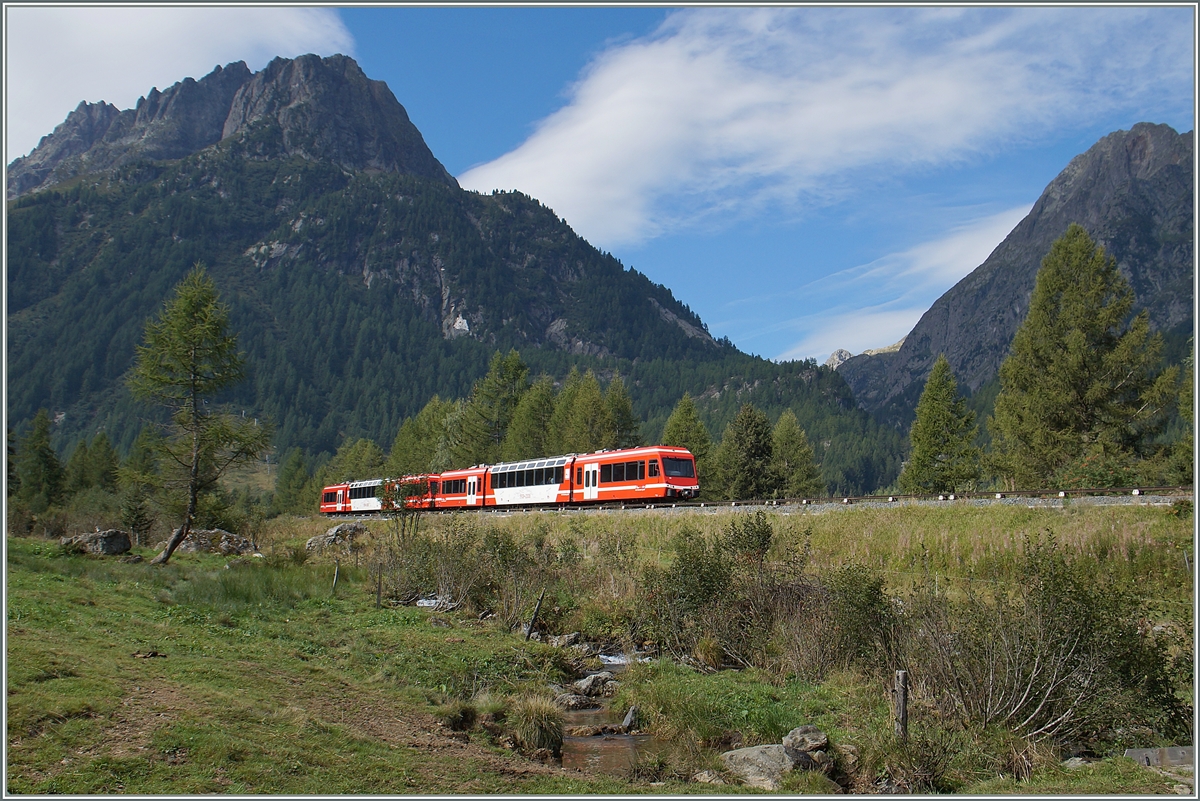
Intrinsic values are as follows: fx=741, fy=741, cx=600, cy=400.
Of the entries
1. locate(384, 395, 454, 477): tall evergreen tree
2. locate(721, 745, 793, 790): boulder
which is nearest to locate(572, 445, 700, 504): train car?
locate(721, 745, 793, 790): boulder

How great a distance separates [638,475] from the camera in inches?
1474

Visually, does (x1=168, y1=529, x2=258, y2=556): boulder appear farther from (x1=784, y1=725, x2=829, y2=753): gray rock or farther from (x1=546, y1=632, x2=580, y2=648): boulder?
(x1=784, y1=725, x2=829, y2=753): gray rock

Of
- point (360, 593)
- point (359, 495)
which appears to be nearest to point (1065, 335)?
point (360, 593)

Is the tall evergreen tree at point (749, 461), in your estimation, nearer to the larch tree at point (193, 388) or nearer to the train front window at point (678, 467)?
the train front window at point (678, 467)

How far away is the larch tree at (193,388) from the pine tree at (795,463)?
44510mm

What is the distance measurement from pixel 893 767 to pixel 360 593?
56.4 feet

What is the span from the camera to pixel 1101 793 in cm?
930

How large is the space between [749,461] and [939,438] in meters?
13.5

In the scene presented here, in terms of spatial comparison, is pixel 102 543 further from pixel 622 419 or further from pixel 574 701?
pixel 622 419

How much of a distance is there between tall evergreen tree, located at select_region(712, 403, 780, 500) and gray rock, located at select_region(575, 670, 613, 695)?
40.4 meters

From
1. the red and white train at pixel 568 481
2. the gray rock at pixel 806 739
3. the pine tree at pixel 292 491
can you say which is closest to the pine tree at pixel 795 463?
the red and white train at pixel 568 481

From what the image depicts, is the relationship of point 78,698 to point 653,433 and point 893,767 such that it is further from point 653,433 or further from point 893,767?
point 653,433

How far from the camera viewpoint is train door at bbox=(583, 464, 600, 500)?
3959 cm

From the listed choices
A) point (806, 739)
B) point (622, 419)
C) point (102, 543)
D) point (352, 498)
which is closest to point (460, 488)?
point (352, 498)
